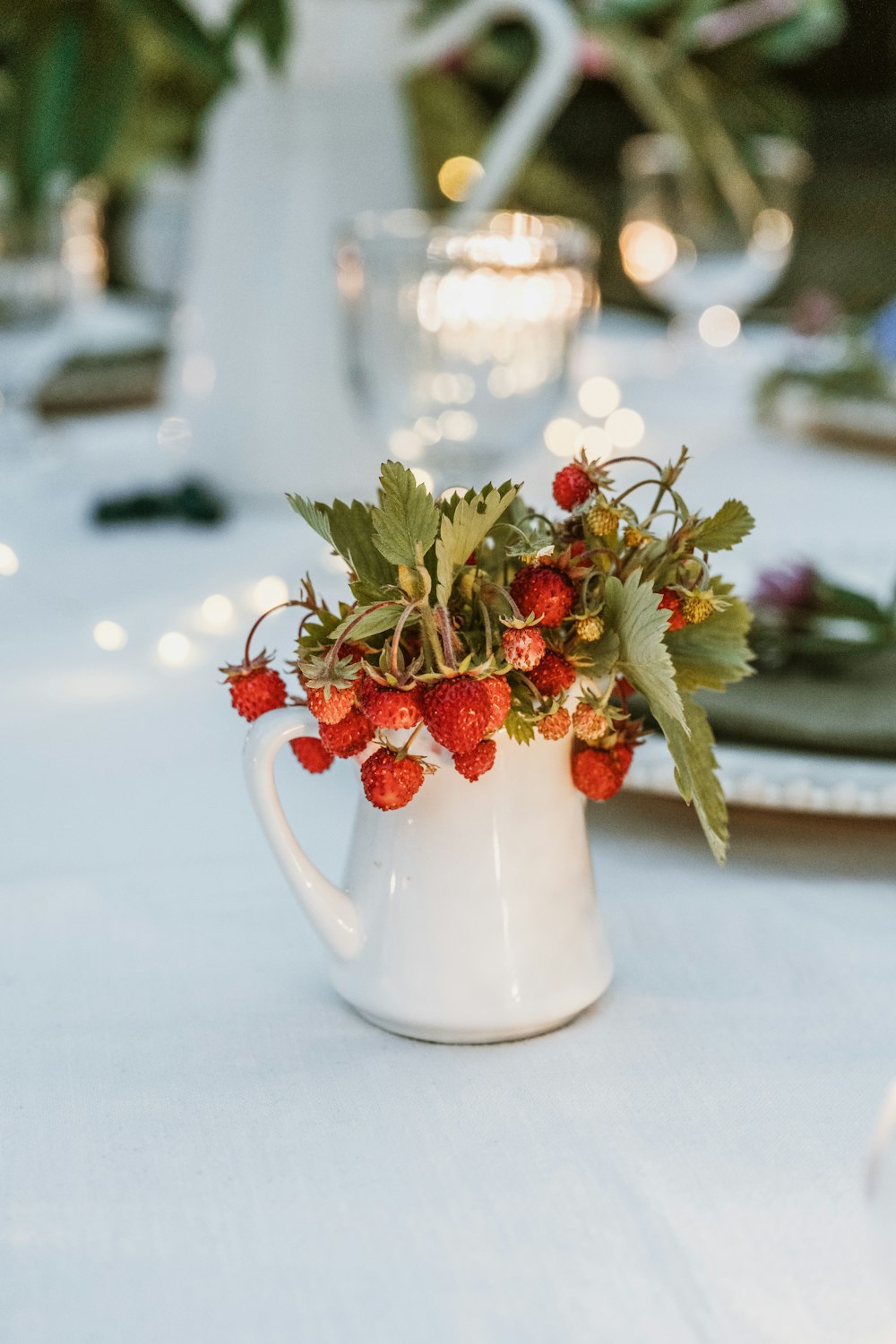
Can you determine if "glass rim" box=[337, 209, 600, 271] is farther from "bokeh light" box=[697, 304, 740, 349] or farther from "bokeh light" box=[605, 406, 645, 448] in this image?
"bokeh light" box=[697, 304, 740, 349]

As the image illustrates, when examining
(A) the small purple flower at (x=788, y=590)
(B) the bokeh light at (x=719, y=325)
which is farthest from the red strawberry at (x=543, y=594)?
(B) the bokeh light at (x=719, y=325)

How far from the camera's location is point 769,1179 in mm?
267

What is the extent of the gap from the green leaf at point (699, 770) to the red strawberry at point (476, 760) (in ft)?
0.12

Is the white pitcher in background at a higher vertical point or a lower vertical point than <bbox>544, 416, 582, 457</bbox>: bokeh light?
higher

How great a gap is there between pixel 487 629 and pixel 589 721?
4 centimetres

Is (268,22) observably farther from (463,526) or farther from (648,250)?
(648,250)

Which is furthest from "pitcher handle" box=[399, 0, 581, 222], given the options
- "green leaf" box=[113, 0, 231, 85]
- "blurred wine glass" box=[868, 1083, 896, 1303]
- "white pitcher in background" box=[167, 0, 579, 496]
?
"blurred wine glass" box=[868, 1083, 896, 1303]

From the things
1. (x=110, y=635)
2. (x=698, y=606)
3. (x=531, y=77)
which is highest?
(x=531, y=77)

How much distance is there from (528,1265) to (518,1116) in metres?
0.04

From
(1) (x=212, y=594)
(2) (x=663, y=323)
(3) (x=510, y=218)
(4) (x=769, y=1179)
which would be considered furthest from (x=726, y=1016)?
(2) (x=663, y=323)

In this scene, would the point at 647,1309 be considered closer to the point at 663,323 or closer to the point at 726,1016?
the point at 726,1016

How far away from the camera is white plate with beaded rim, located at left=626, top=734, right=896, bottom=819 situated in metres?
0.38

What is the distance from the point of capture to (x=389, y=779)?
0.28 m

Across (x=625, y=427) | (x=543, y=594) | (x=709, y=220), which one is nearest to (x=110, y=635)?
(x=543, y=594)
